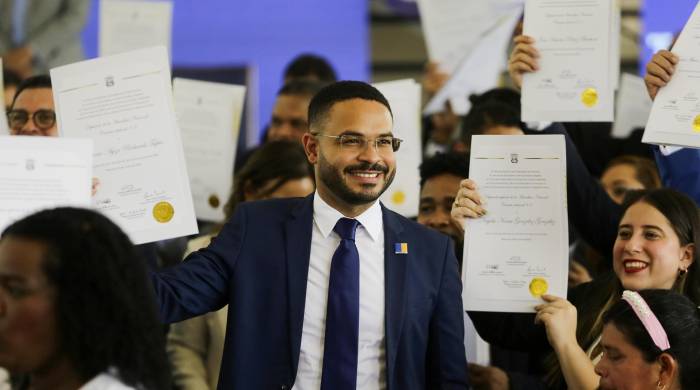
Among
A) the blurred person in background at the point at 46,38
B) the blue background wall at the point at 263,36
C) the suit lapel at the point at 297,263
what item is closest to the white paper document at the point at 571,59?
the suit lapel at the point at 297,263

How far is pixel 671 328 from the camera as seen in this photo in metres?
3.02

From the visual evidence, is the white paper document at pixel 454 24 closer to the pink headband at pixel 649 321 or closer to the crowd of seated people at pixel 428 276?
the crowd of seated people at pixel 428 276

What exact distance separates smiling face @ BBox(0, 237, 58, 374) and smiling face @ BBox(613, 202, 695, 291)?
6.38 feet

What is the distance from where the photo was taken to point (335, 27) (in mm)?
7555

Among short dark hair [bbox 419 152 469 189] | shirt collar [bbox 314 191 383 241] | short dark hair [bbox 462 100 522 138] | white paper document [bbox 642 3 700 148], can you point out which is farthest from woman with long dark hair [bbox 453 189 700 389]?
short dark hair [bbox 462 100 522 138]

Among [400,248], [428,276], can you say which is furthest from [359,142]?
[428,276]

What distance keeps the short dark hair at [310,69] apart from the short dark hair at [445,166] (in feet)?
5.08

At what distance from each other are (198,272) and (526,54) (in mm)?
1288

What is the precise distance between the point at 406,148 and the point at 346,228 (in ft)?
4.90

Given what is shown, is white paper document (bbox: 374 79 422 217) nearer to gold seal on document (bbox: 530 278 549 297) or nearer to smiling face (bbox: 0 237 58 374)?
gold seal on document (bbox: 530 278 549 297)

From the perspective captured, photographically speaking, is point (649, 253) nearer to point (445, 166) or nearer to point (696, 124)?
point (696, 124)

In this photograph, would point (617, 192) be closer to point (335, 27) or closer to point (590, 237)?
point (590, 237)

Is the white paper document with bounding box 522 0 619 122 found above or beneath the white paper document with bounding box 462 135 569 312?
above

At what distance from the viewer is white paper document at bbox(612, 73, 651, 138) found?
5.19m
